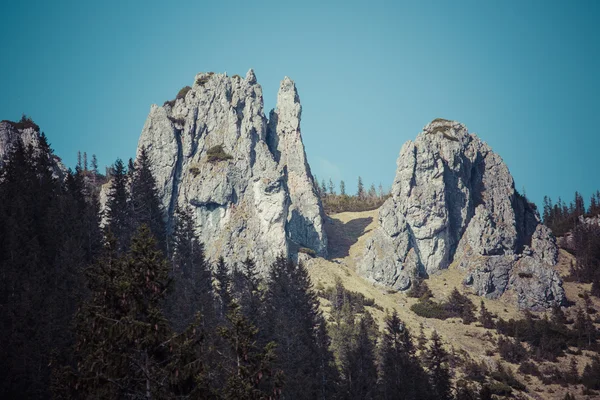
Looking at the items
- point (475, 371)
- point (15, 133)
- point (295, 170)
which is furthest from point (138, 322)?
point (15, 133)

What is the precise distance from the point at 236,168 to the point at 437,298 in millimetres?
72697

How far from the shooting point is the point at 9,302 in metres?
44.9

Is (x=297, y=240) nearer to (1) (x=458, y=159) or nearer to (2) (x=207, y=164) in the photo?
(2) (x=207, y=164)

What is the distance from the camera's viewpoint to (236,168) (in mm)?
153000

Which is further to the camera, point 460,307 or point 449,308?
point 449,308

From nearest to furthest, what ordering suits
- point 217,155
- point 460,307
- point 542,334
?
1. point 542,334
2. point 460,307
3. point 217,155


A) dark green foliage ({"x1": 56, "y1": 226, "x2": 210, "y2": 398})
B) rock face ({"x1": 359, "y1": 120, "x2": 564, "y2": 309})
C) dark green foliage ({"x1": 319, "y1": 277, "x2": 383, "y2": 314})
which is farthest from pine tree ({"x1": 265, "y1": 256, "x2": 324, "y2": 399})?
rock face ({"x1": 359, "y1": 120, "x2": 564, "y2": 309})

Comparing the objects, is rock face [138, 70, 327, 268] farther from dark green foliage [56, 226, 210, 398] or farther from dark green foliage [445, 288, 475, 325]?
dark green foliage [56, 226, 210, 398]

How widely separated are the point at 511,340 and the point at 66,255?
98305 millimetres

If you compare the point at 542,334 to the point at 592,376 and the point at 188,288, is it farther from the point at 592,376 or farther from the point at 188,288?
the point at 188,288

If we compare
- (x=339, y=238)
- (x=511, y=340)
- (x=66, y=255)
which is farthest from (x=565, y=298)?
(x=66, y=255)

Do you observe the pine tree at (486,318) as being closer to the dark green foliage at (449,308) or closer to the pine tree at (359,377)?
the dark green foliage at (449,308)

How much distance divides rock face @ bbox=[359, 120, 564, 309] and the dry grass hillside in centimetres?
461

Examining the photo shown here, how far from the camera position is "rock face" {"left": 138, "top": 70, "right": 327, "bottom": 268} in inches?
5738
